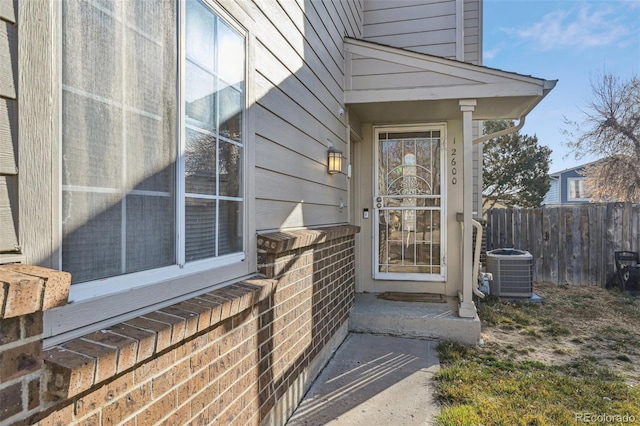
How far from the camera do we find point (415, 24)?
5.60 meters

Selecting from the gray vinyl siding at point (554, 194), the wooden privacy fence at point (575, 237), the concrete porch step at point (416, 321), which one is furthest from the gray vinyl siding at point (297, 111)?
the gray vinyl siding at point (554, 194)

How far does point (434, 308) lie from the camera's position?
173 inches

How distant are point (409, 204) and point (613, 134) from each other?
9878 mm

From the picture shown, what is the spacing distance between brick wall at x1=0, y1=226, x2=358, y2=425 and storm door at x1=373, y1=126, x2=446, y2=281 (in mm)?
2161

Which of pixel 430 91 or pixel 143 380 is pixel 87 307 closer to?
pixel 143 380

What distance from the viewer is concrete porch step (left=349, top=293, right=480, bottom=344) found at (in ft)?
13.1

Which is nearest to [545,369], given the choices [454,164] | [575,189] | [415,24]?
[454,164]

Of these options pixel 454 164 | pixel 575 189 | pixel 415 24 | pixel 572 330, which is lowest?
pixel 572 330

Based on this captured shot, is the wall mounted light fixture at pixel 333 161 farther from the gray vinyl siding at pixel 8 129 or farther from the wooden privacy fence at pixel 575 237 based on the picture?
the wooden privacy fence at pixel 575 237

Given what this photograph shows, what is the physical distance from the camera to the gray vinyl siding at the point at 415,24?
545 centimetres

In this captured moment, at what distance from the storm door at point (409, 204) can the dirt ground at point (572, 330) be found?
1.04 m

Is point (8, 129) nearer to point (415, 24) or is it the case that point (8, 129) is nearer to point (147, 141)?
point (147, 141)

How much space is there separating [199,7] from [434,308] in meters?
3.82

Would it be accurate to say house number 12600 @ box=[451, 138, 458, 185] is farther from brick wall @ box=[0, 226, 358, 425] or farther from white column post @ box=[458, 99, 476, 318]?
brick wall @ box=[0, 226, 358, 425]
